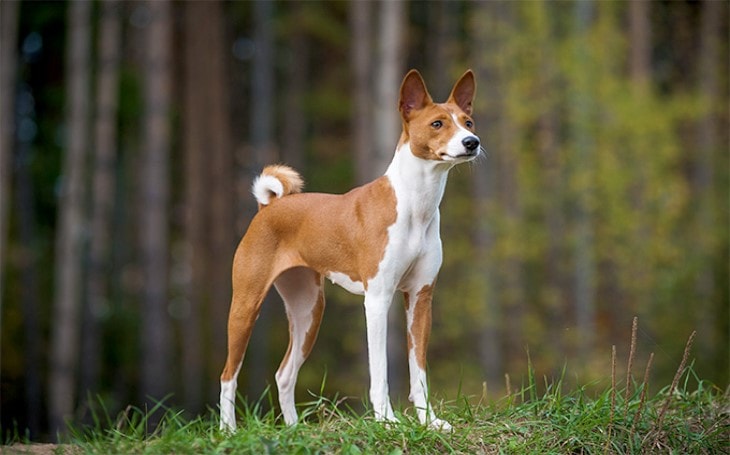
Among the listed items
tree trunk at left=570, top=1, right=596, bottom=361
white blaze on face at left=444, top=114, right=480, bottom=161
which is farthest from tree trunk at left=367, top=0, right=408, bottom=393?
white blaze on face at left=444, top=114, right=480, bottom=161

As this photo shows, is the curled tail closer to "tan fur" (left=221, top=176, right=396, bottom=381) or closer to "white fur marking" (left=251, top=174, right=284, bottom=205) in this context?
"white fur marking" (left=251, top=174, right=284, bottom=205)

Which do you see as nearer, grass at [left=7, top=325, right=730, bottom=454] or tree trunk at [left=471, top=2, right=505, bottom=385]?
grass at [left=7, top=325, right=730, bottom=454]

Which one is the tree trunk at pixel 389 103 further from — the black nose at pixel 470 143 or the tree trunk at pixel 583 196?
the black nose at pixel 470 143

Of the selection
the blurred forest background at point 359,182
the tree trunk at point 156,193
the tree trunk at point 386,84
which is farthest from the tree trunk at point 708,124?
the tree trunk at point 156,193

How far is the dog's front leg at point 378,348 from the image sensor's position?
516 cm

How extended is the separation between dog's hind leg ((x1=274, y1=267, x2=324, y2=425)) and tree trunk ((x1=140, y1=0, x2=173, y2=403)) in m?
9.79

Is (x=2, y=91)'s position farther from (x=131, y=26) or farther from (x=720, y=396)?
(x=720, y=396)

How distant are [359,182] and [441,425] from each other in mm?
10938

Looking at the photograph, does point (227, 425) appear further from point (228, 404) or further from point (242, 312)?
point (242, 312)

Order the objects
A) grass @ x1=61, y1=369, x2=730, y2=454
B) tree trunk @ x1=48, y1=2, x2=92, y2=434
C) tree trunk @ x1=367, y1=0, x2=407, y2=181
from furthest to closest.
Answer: tree trunk @ x1=48, y1=2, x2=92, y2=434, tree trunk @ x1=367, y1=0, x2=407, y2=181, grass @ x1=61, y1=369, x2=730, y2=454

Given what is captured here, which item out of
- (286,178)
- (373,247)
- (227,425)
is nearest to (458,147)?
(373,247)

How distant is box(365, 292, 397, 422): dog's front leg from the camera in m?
5.16

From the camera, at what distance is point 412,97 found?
17.3ft

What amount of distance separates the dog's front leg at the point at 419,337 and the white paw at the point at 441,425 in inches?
4.2
